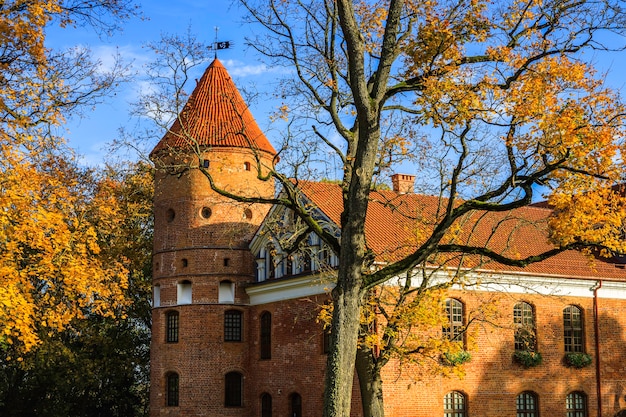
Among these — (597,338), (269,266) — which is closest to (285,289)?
(269,266)

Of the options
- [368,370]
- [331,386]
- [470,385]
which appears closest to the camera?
[331,386]

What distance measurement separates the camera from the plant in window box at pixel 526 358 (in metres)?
29.2

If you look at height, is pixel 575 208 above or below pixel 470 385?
above

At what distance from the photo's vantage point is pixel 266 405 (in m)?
31.4

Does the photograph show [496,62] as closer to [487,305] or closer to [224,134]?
[487,305]

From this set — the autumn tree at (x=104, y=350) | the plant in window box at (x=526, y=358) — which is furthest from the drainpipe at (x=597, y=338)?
the autumn tree at (x=104, y=350)

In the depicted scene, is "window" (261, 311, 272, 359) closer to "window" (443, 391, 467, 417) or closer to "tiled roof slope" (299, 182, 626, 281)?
"tiled roof slope" (299, 182, 626, 281)

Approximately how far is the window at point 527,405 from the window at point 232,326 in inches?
399

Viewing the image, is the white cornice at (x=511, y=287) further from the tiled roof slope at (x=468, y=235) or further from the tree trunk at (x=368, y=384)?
the tree trunk at (x=368, y=384)

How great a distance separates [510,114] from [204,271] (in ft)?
64.0

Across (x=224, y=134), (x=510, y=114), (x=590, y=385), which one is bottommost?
(x=590, y=385)

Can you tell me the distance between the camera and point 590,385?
30609 mm

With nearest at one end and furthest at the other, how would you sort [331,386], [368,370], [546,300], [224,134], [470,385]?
[331,386]
[368,370]
[470,385]
[546,300]
[224,134]

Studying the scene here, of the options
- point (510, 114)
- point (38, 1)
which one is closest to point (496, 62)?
point (510, 114)
